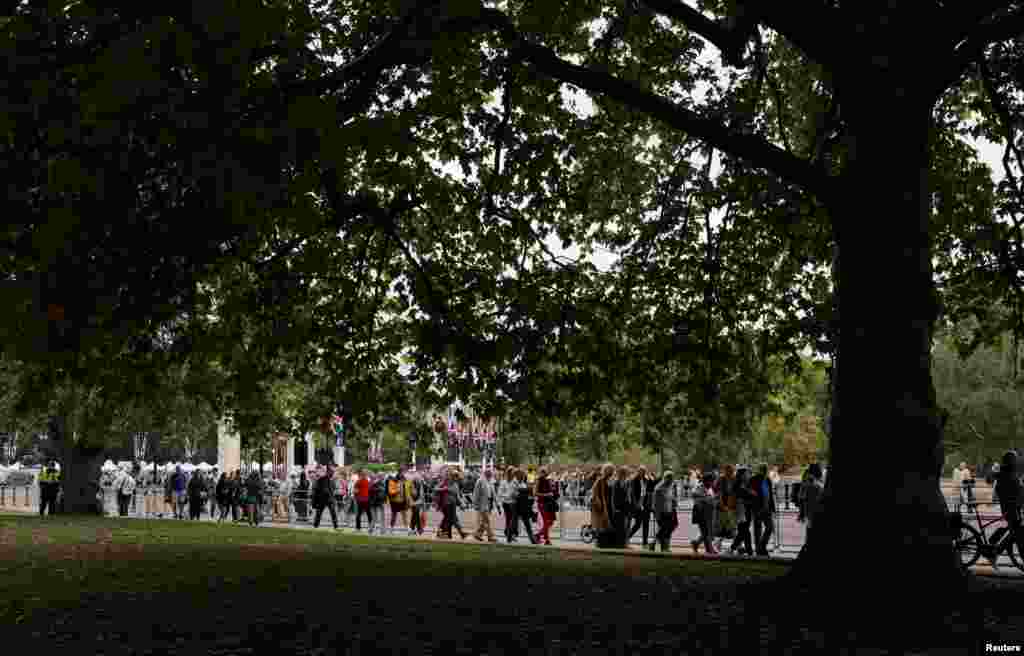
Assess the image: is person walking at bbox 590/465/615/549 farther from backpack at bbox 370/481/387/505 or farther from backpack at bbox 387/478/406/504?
backpack at bbox 370/481/387/505

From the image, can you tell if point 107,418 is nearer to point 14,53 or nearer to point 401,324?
point 401,324

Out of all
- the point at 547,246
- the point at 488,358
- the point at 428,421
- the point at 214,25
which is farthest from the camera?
the point at 428,421

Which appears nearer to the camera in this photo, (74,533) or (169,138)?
(169,138)

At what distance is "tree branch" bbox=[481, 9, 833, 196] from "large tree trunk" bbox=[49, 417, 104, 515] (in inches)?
1111

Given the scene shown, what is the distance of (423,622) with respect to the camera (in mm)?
11305

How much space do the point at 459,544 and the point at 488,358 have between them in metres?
12.7

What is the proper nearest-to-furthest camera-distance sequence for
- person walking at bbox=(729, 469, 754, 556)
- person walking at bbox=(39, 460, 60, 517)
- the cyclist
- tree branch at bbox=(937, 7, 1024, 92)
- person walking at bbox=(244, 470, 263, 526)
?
tree branch at bbox=(937, 7, 1024, 92)
the cyclist
person walking at bbox=(729, 469, 754, 556)
person walking at bbox=(244, 470, 263, 526)
person walking at bbox=(39, 460, 60, 517)

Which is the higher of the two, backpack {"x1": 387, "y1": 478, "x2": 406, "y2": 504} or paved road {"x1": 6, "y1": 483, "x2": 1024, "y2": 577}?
backpack {"x1": 387, "y1": 478, "x2": 406, "y2": 504}

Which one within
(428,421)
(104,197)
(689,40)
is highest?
(689,40)

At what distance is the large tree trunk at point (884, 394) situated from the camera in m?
11.8

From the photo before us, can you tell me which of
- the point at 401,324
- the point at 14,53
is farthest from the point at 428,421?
Result: the point at 14,53

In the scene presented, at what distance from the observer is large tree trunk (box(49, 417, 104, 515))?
126 feet

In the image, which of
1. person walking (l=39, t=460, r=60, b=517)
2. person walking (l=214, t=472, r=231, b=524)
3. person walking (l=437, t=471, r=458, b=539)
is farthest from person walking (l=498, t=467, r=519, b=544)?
person walking (l=39, t=460, r=60, b=517)

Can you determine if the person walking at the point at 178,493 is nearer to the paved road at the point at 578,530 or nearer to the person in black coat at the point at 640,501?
the paved road at the point at 578,530
